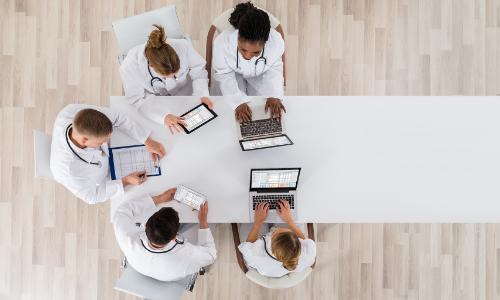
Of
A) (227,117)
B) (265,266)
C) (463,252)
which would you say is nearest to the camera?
(265,266)

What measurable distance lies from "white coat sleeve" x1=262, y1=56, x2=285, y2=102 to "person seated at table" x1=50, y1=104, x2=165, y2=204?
29.6 inches

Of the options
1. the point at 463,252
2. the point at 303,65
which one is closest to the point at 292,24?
the point at 303,65

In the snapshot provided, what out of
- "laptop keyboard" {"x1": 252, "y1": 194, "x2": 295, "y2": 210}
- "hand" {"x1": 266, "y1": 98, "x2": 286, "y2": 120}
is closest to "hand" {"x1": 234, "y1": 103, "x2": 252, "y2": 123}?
"hand" {"x1": 266, "y1": 98, "x2": 286, "y2": 120}

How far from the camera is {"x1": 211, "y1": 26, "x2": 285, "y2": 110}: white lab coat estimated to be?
5.56 ft

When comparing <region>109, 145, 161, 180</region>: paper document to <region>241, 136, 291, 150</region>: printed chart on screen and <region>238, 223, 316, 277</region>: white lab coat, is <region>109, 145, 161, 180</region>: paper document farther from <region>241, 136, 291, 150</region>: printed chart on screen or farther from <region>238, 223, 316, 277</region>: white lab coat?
<region>238, 223, 316, 277</region>: white lab coat

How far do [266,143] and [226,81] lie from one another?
48 centimetres

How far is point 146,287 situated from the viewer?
1.62 metres

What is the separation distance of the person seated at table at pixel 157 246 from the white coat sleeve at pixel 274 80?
80 centimetres

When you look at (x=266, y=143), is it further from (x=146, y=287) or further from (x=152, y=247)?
(x=146, y=287)

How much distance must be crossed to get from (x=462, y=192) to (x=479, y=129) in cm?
39

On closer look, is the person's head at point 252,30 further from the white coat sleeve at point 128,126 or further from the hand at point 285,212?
the hand at point 285,212

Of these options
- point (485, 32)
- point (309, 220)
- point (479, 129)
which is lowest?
point (309, 220)

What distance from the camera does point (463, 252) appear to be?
2438 millimetres

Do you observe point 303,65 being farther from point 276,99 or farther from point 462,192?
point 462,192
